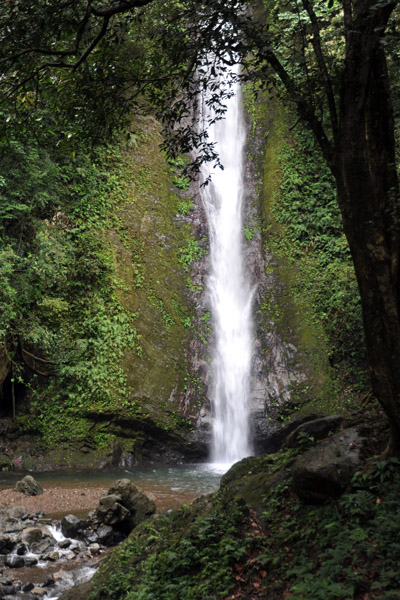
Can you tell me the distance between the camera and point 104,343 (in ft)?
43.3

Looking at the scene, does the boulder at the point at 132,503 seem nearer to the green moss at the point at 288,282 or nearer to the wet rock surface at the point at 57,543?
the wet rock surface at the point at 57,543

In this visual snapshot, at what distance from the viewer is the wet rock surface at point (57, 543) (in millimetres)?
5484

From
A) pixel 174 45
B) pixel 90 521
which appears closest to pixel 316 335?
pixel 90 521

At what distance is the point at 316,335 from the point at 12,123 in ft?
34.6

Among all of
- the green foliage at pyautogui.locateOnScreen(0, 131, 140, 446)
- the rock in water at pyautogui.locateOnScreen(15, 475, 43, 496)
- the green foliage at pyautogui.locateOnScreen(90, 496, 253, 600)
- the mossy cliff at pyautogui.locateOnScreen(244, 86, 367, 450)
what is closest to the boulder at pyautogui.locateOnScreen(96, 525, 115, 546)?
the green foliage at pyautogui.locateOnScreen(90, 496, 253, 600)

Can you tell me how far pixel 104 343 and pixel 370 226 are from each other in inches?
409

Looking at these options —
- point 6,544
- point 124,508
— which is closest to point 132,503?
point 124,508

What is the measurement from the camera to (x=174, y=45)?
5008 millimetres

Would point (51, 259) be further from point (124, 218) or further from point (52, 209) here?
point (124, 218)

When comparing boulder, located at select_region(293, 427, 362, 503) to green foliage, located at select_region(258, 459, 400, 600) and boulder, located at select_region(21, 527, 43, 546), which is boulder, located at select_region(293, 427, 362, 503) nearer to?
green foliage, located at select_region(258, 459, 400, 600)

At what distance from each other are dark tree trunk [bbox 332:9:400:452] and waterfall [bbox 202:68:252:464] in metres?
7.47

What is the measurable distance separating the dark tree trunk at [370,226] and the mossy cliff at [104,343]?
9263mm

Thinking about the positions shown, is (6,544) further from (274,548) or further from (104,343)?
(104,343)

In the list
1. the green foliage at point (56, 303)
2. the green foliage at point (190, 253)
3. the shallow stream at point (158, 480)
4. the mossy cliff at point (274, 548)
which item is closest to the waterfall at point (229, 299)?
the green foliage at point (190, 253)
